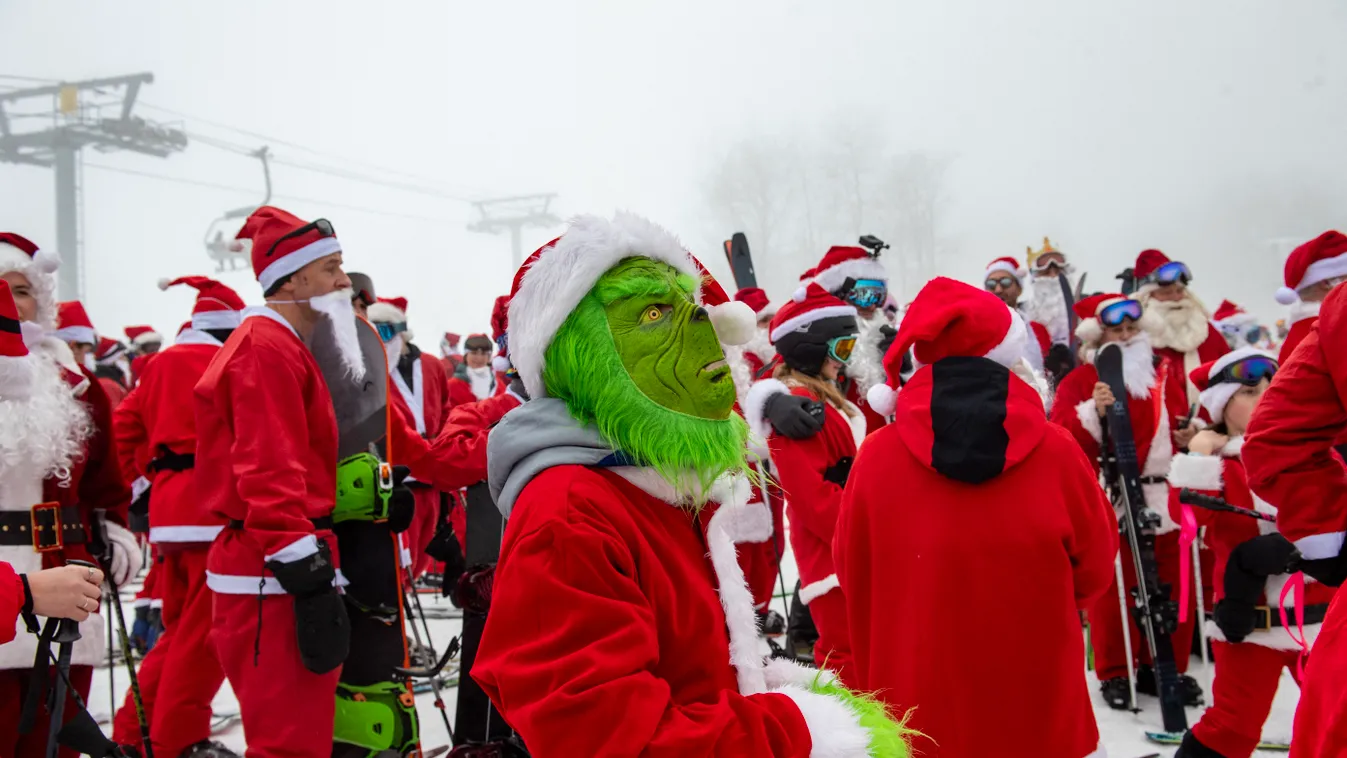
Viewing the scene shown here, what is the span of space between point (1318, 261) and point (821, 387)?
79.4 inches

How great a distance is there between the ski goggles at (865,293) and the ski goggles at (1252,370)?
235cm

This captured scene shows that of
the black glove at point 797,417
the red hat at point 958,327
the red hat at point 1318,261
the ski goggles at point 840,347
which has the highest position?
the red hat at point 1318,261

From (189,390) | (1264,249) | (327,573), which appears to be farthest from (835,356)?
(1264,249)

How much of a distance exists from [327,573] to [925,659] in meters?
1.98

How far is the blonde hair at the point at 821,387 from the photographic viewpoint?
173 inches

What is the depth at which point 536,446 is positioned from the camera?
1659 millimetres

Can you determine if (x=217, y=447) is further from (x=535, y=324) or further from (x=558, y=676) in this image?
(x=558, y=676)

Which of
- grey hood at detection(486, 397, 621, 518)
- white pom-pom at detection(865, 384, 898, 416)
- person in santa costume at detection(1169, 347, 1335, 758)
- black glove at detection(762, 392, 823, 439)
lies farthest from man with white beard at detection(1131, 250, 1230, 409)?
grey hood at detection(486, 397, 621, 518)

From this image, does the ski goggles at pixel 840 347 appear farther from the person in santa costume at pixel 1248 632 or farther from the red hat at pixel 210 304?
the red hat at pixel 210 304

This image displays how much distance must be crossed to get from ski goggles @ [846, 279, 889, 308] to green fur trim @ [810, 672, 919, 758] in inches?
184

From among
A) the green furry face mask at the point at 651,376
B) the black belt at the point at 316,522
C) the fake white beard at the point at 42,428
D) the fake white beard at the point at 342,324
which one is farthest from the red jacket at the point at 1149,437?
the fake white beard at the point at 42,428

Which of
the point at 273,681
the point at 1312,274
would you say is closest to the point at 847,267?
the point at 1312,274

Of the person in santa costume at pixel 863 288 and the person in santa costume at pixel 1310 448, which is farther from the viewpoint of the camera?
the person in santa costume at pixel 863 288

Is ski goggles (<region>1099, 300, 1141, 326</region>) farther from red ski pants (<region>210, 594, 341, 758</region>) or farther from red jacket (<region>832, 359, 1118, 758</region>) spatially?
red ski pants (<region>210, 594, 341, 758</region>)
